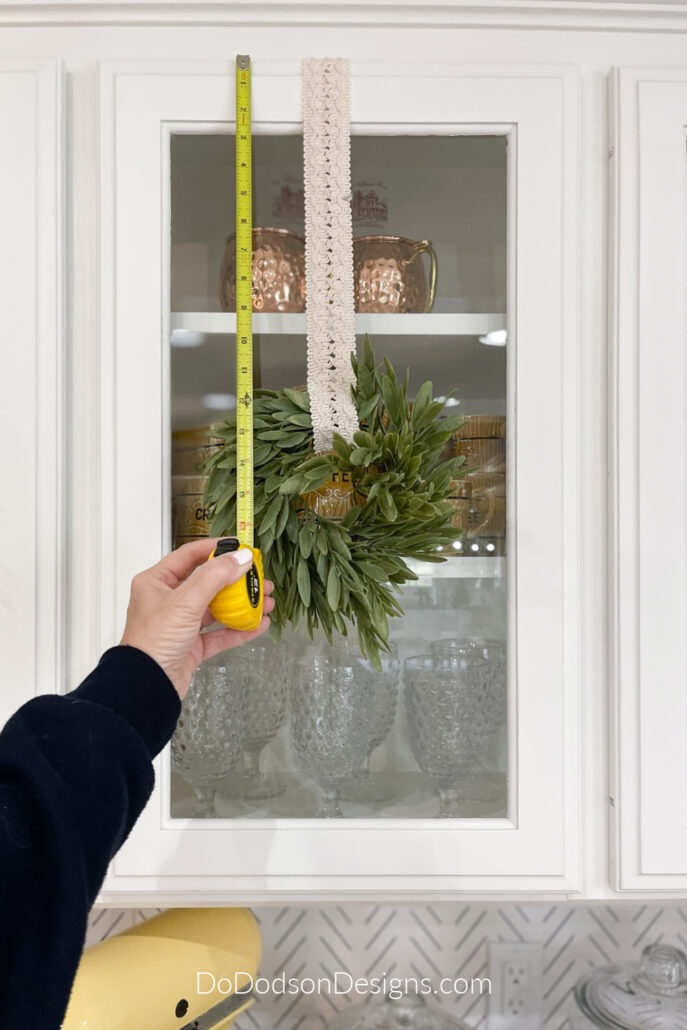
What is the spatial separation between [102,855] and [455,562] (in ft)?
1.34

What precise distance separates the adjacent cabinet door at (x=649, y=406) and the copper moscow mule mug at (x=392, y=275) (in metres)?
0.18

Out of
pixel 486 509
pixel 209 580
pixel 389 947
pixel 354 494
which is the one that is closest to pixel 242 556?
pixel 209 580

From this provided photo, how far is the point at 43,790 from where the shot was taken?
0.45 meters

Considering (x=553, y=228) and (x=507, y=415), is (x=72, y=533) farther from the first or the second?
(x=553, y=228)

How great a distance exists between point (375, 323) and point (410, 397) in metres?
0.08

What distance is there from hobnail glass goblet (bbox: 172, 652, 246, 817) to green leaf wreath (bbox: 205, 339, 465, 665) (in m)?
0.09

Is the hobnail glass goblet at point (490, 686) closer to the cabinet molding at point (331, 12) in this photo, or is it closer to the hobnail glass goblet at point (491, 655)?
the hobnail glass goblet at point (491, 655)

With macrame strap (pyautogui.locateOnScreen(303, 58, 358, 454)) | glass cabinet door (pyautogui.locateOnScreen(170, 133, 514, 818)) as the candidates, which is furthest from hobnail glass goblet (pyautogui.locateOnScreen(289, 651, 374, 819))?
macrame strap (pyautogui.locateOnScreen(303, 58, 358, 454))

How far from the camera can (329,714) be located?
737 millimetres

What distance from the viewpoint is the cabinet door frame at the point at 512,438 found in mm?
687

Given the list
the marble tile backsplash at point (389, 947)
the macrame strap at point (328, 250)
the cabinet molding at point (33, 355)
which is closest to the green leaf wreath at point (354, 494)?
the macrame strap at point (328, 250)

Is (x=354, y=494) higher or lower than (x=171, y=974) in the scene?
higher

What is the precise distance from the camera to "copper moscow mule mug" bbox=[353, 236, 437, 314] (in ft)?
2.38

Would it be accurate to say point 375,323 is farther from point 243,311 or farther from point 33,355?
point 33,355
